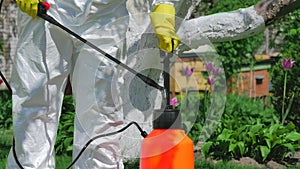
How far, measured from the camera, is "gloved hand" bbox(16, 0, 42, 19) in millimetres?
2574

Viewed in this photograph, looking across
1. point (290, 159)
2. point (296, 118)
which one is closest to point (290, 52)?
point (296, 118)

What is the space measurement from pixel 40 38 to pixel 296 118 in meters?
3.29

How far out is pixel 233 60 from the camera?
712 centimetres

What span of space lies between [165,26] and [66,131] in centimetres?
262

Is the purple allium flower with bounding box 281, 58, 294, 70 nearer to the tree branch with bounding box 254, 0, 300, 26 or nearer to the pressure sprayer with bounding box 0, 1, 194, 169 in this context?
the tree branch with bounding box 254, 0, 300, 26

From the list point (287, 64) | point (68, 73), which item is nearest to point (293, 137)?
point (287, 64)

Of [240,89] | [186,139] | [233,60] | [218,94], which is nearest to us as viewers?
[186,139]

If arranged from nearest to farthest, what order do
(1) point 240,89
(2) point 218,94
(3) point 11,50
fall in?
(2) point 218,94
(1) point 240,89
(3) point 11,50

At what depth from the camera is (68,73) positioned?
283 cm

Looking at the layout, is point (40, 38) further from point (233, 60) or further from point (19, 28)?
point (233, 60)

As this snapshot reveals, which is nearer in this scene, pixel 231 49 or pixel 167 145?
pixel 167 145

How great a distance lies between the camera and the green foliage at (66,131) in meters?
4.73

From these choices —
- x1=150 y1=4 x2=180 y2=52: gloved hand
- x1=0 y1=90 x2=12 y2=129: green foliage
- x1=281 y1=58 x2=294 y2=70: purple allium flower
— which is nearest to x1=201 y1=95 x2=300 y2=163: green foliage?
x1=281 y1=58 x2=294 y2=70: purple allium flower

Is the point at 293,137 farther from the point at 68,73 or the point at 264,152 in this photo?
the point at 68,73
